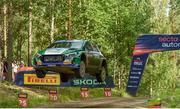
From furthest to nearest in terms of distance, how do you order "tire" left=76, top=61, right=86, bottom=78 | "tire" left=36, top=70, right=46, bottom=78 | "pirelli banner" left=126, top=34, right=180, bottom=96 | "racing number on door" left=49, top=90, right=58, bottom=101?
"racing number on door" left=49, top=90, right=58, bottom=101, "pirelli banner" left=126, top=34, right=180, bottom=96, "tire" left=36, top=70, right=46, bottom=78, "tire" left=76, top=61, right=86, bottom=78

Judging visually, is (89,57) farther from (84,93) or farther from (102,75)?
(84,93)

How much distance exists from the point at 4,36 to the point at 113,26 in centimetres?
1178

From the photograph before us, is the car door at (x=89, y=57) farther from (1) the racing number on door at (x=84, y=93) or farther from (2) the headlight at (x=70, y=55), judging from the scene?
(1) the racing number on door at (x=84, y=93)

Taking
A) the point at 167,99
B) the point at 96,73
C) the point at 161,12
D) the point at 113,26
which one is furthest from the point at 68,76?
the point at 161,12

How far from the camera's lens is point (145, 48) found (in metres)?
27.6

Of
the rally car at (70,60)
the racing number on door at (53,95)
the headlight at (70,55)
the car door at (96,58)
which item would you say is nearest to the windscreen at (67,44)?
the rally car at (70,60)

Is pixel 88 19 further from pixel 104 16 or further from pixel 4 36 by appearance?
pixel 4 36

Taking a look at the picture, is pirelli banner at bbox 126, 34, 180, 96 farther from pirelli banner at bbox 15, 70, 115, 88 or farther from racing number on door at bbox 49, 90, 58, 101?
racing number on door at bbox 49, 90, 58, 101

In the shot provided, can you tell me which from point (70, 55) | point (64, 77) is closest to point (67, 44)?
point (64, 77)

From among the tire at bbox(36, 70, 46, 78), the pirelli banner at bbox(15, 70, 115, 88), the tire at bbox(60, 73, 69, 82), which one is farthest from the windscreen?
the pirelli banner at bbox(15, 70, 115, 88)

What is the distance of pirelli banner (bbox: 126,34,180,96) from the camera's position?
2503 cm

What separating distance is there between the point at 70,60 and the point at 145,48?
12169 mm

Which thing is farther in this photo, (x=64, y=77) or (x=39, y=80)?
(x=39, y=80)

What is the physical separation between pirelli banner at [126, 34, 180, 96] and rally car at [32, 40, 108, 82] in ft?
26.0
